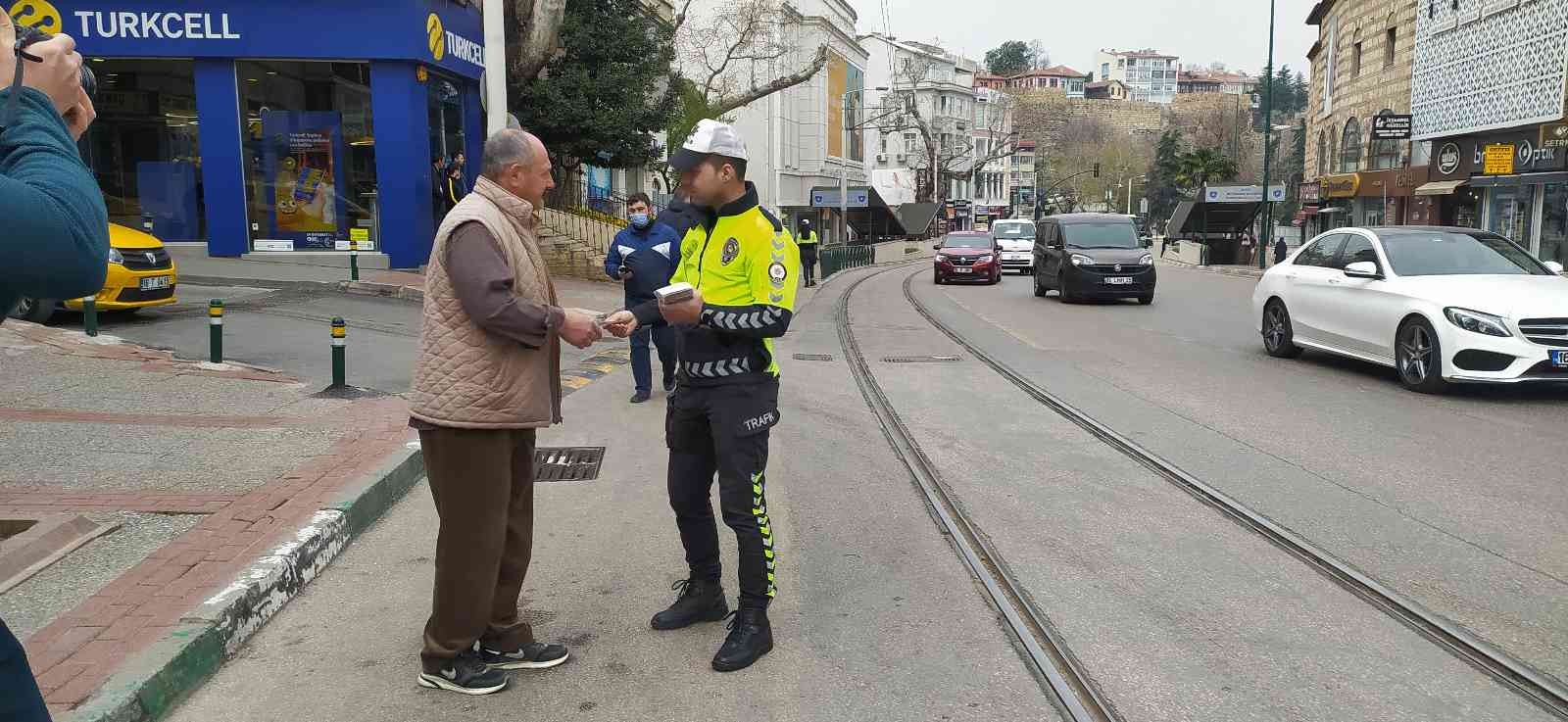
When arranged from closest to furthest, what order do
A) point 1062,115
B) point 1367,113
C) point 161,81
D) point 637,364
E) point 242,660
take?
point 242,660
point 637,364
point 161,81
point 1367,113
point 1062,115

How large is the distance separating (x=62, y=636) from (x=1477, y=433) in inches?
344

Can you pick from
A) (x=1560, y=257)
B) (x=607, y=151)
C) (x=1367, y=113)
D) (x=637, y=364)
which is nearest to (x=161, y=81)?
(x=607, y=151)

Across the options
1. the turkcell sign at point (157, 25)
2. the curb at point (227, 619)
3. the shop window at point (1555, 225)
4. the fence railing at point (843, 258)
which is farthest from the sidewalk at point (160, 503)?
the shop window at point (1555, 225)

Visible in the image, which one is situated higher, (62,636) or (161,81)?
(161,81)

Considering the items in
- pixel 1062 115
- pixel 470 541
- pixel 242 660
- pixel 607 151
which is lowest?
pixel 242 660

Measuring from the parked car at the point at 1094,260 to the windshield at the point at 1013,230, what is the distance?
13.4m

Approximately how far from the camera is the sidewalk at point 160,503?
13.2 ft

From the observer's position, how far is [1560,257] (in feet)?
82.0

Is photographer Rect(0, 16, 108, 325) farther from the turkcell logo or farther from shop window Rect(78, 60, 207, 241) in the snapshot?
shop window Rect(78, 60, 207, 241)

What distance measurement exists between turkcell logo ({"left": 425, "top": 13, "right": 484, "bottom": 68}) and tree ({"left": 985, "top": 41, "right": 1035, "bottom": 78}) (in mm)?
161319

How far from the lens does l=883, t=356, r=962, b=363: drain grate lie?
1285 centimetres

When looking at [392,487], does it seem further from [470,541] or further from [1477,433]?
[1477,433]

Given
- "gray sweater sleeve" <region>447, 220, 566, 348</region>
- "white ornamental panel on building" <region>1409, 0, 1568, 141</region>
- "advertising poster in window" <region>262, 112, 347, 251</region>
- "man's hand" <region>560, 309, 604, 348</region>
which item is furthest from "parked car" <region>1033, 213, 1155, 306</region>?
"gray sweater sleeve" <region>447, 220, 566, 348</region>

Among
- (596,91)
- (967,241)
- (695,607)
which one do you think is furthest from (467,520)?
(967,241)
